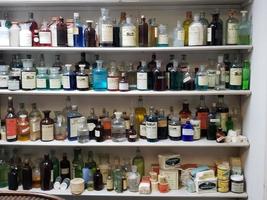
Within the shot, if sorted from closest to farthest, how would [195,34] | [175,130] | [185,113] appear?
[195,34], [175,130], [185,113]

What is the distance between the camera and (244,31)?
2150 millimetres

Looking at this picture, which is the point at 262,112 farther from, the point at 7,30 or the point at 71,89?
the point at 7,30

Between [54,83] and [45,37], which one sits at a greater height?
[45,37]

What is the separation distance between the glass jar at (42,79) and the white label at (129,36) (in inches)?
23.2

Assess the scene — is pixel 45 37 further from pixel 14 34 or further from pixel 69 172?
pixel 69 172

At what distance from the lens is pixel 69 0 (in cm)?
211

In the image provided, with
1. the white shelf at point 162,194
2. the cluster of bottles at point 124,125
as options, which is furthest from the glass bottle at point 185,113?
the white shelf at point 162,194

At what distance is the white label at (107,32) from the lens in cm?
215

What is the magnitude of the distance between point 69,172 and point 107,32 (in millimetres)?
1042

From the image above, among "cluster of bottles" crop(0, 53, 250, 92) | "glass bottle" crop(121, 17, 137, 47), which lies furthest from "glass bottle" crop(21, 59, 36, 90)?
"glass bottle" crop(121, 17, 137, 47)

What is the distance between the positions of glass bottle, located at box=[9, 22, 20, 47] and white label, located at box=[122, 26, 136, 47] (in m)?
0.73

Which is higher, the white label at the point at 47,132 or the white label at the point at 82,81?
the white label at the point at 82,81

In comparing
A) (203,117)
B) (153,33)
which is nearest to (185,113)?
(203,117)

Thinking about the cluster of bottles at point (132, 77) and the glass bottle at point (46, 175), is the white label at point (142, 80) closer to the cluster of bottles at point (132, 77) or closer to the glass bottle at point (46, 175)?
the cluster of bottles at point (132, 77)
